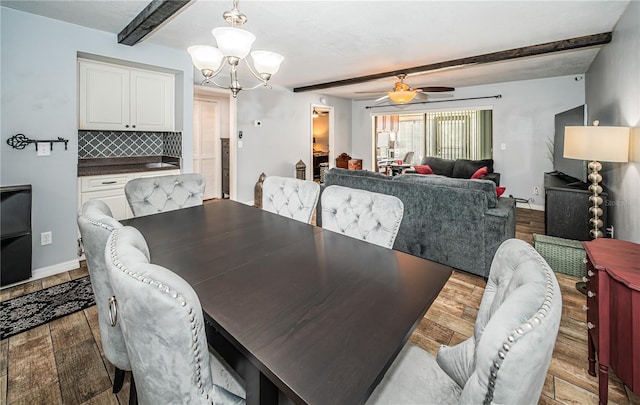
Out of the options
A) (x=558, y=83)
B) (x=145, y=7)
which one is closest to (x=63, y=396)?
(x=145, y=7)

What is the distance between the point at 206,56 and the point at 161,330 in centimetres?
181

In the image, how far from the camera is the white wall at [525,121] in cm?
541

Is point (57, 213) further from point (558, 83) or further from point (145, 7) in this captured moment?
point (558, 83)

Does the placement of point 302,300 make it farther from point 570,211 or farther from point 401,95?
point 401,95

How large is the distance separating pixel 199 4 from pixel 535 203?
6133 mm

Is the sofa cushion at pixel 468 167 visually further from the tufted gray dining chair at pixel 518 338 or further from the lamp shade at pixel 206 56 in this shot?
the tufted gray dining chair at pixel 518 338

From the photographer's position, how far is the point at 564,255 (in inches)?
118

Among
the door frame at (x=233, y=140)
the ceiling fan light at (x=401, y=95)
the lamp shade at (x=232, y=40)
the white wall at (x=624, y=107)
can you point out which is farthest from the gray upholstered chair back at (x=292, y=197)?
the door frame at (x=233, y=140)

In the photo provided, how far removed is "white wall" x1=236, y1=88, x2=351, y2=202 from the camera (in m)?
5.59

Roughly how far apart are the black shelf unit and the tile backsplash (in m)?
1.15

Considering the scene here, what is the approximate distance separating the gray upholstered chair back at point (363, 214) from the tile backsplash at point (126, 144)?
9.06 feet

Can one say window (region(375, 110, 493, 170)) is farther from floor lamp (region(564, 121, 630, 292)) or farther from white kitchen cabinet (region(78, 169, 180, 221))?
white kitchen cabinet (region(78, 169, 180, 221))

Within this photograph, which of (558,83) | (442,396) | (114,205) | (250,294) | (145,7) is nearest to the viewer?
(442,396)

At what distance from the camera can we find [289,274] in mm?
1235
